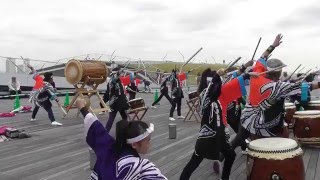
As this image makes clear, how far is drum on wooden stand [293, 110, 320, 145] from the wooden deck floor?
21 cm

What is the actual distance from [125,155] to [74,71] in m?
9.24

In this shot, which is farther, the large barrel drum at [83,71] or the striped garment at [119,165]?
the large barrel drum at [83,71]

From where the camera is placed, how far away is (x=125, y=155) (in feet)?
8.10

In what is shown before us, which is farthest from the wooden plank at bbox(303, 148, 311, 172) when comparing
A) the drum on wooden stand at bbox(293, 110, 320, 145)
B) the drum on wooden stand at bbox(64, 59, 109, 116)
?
the drum on wooden stand at bbox(64, 59, 109, 116)

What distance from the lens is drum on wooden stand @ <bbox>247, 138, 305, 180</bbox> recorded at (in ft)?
12.4

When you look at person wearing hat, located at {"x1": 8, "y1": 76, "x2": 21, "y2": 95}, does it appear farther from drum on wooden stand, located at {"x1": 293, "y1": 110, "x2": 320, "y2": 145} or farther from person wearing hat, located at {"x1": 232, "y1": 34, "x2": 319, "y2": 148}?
person wearing hat, located at {"x1": 232, "y1": 34, "x2": 319, "y2": 148}

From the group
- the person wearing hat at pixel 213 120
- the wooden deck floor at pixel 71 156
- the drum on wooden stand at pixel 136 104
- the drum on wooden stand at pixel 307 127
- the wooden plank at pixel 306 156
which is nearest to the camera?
the person wearing hat at pixel 213 120

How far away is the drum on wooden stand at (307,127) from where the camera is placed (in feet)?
21.5

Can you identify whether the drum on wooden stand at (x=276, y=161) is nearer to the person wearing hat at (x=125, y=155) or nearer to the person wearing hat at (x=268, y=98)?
the person wearing hat at (x=268, y=98)

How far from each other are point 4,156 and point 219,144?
13.2ft

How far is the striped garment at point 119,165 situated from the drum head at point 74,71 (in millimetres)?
8819

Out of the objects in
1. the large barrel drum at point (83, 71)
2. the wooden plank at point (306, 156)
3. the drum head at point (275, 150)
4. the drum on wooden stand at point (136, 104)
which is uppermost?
the large barrel drum at point (83, 71)

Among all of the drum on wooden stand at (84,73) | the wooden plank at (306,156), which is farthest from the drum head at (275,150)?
the drum on wooden stand at (84,73)

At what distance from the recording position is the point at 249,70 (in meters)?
4.55
